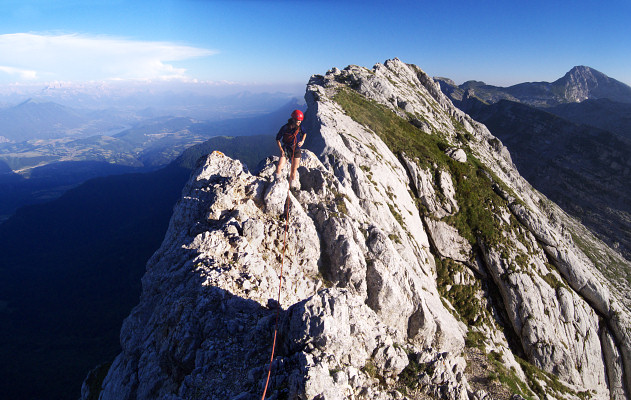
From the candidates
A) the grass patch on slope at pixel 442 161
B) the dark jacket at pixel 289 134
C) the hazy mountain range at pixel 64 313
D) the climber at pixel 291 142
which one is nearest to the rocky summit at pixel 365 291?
the grass patch on slope at pixel 442 161

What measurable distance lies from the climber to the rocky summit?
1.39 m

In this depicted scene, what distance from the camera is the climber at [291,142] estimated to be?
847 inches

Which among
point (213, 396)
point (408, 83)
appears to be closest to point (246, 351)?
point (213, 396)

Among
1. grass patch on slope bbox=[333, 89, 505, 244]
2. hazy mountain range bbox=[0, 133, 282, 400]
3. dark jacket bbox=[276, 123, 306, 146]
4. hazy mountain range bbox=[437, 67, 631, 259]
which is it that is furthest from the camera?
hazy mountain range bbox=[0, 133, 282, 400]

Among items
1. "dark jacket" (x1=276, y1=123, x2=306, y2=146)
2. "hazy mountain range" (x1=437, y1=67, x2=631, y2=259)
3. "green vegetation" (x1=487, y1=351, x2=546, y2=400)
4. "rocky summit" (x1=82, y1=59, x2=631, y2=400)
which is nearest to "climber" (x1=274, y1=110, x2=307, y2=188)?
→ "dark jacket" (x1=276, y1=123, x2=306, y2=146)

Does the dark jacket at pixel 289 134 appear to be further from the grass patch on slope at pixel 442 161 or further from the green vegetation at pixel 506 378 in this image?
the grass patch on slope at pixel 442 161

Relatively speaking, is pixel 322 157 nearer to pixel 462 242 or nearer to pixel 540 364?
pixel 462 242

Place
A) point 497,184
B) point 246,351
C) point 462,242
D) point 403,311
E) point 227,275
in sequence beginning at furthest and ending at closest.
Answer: point 497,184 → point 462,242 → point 403,311 → point 227,275 → point 246,351

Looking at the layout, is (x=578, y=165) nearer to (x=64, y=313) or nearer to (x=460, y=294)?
→ (x=460, y=294)

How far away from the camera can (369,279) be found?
21.0m

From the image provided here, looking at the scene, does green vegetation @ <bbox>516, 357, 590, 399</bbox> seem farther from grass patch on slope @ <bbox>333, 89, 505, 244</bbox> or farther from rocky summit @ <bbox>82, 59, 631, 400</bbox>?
grass patch on slope @ <bbox>333, 89, 505, 244</bbox>

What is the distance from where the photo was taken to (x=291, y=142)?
2192 centimetres

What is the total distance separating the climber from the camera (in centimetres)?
2152

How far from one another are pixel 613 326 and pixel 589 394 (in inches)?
468
